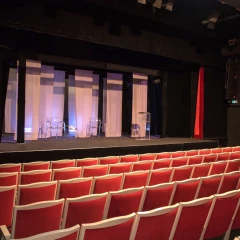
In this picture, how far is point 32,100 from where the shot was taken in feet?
31.5

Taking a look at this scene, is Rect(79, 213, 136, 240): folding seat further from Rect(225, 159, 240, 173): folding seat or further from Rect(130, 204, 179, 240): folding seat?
Rect(225, 159, 240, 173): folding seat

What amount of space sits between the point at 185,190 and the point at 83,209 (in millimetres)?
1315

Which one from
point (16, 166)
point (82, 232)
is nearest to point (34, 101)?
point (16, 166)

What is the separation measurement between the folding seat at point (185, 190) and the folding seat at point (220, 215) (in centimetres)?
60

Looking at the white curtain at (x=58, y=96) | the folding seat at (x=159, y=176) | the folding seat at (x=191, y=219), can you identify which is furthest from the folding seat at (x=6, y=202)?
the white curtain at (x=58, y=96)

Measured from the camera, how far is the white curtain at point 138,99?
1183 cm

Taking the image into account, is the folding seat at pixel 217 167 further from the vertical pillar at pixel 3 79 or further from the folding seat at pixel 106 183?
the vertical pillar at pixel 3 79

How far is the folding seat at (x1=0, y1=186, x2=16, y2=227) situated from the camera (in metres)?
2.83

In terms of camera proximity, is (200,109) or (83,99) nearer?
(200,109)

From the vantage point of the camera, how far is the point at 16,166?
4352 millimetres

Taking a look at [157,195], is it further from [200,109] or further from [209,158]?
[200,109]

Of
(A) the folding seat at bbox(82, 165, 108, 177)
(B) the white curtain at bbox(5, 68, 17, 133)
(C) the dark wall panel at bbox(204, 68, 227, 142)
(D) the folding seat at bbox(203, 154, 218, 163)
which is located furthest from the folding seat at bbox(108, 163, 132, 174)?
(B) the white curtain at bbox(5, 68, 17, 133)

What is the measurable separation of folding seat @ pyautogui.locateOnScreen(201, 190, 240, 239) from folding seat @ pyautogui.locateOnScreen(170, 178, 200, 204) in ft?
1.97

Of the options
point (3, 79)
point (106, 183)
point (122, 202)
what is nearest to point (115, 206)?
point (122, 202)
